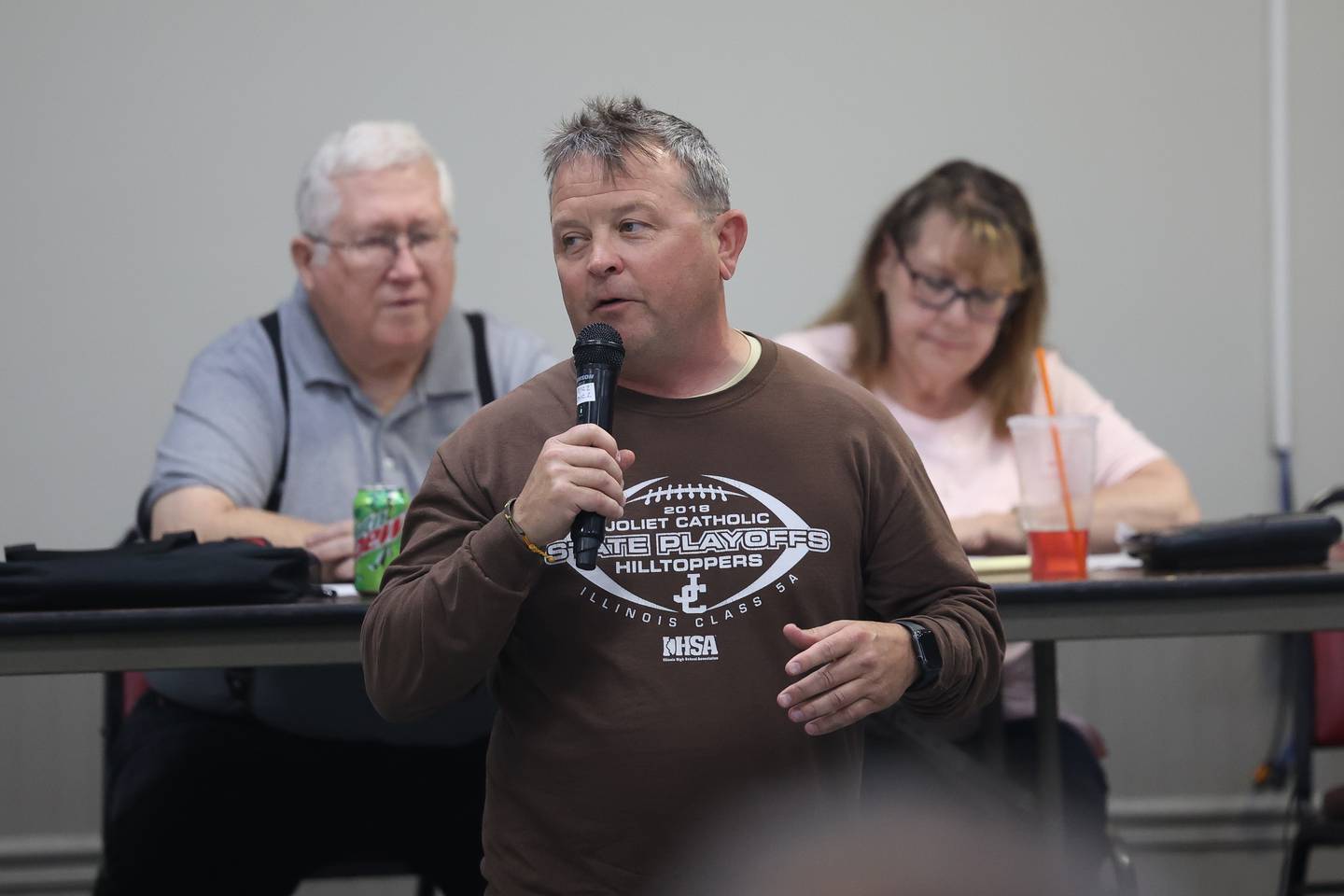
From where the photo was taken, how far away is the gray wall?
3152mm

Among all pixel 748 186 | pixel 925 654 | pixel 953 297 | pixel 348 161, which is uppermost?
pixel 748 186

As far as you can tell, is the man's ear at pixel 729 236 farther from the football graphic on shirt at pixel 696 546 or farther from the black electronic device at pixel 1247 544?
the black electronic device at pixel 1247 544

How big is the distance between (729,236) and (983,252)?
4.03ft

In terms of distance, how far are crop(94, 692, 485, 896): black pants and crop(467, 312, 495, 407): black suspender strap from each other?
2.07 ft

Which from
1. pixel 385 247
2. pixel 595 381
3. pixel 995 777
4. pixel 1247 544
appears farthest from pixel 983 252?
pixel 595 381

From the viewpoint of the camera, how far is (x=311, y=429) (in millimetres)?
2367

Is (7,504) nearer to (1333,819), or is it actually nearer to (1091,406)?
(1091,406)

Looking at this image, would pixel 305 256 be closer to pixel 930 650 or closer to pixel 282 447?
pixel 282 447

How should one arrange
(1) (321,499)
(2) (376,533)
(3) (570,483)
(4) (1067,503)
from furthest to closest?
(1) (321,499)
(4) (1067,503)
(2) (376,533)
(3) (570,483)

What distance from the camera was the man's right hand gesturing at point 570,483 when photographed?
45.4 inches

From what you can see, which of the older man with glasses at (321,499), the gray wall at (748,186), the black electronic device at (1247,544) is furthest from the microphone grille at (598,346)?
the gray wall at (748,186)

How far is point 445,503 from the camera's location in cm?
136

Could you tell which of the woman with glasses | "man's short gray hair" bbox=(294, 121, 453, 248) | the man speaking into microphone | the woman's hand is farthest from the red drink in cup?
"man's short gray hair" bbox=(294, 121, 453, 248)

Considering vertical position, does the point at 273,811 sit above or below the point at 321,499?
below
